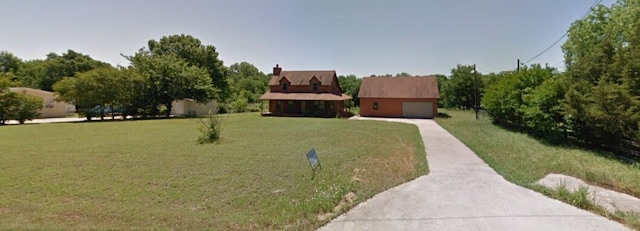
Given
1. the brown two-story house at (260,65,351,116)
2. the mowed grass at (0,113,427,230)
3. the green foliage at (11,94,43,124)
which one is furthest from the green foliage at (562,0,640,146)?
the green foliage at (11,94,43,124)

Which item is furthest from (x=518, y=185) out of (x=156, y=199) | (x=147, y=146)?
(x=147, y=146)

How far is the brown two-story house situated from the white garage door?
6.37 m

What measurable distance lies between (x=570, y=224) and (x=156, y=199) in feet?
23.4

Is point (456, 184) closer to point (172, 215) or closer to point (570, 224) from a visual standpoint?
point (570, 224)

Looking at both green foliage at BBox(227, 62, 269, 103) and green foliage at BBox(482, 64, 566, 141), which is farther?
green foliage at BBox(227, 62, 269, 103)

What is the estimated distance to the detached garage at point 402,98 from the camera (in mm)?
28141

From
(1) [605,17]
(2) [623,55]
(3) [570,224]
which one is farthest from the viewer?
(1) [605,17]

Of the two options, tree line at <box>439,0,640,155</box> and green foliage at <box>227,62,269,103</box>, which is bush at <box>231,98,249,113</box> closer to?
green foliage at <box>227,62,269,103</box>

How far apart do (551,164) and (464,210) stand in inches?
216

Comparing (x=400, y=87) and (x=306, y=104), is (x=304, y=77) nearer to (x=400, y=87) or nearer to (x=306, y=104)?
(x=306, y=104)

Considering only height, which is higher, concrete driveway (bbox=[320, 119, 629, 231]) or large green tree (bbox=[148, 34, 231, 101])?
large green tree (bbox=[148, 34, 231, 101])

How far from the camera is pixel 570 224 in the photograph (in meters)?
4.13

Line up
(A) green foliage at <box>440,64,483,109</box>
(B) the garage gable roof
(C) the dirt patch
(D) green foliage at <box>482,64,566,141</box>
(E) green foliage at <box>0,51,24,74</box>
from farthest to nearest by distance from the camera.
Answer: (E) green foliage at <box>0,51,24,74</box> → (A) green foliage at <box>440,64,483,109</box> → (B) the garage gable roof → (D) green foliage at <box>482,64,566,141</box> → (C) the dirt patch

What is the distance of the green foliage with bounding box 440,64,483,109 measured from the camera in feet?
124
